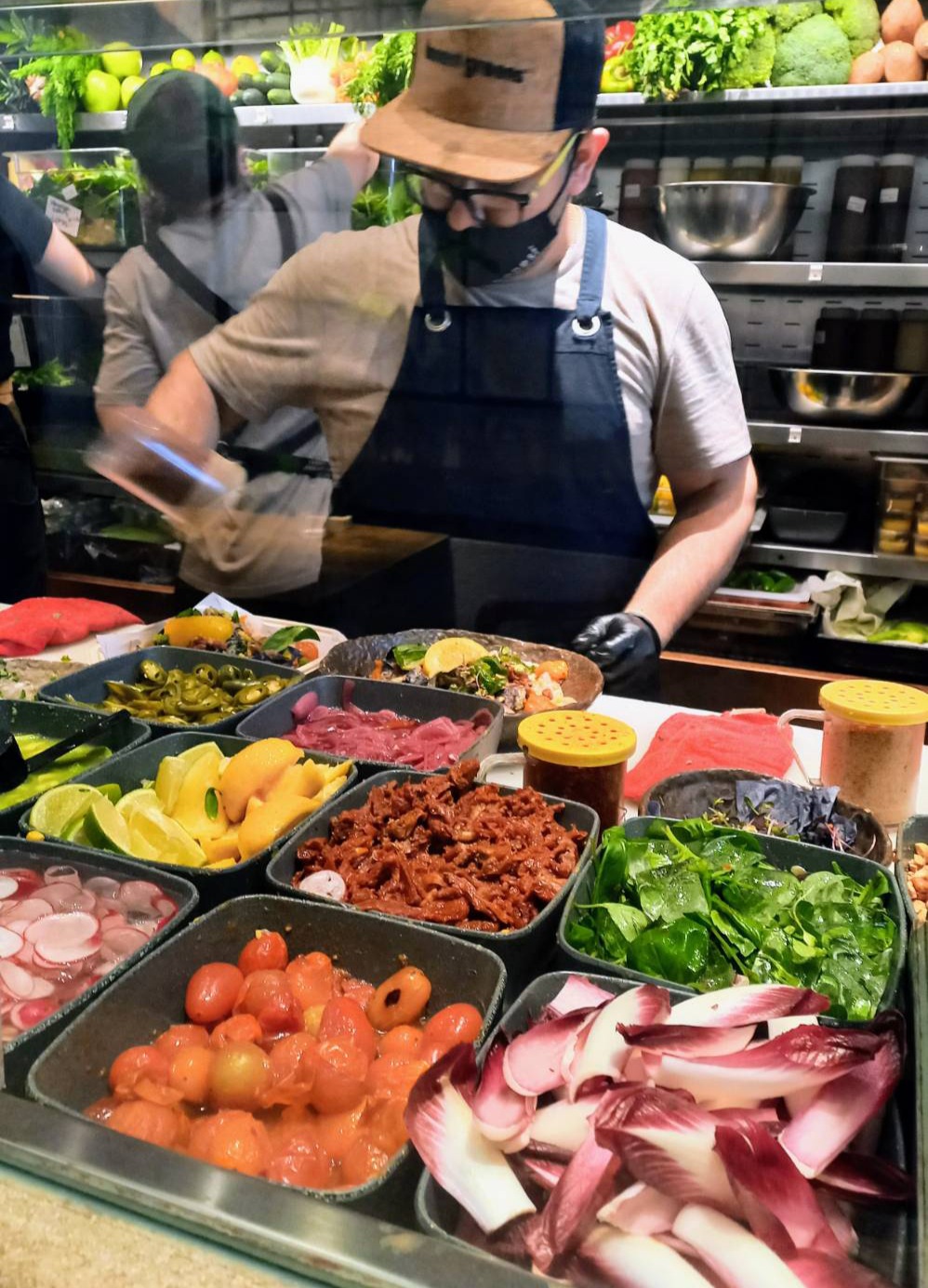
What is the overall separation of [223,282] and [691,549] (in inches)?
55.1

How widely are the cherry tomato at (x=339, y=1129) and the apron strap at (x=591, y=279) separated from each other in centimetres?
190

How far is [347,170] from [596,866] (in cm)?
193

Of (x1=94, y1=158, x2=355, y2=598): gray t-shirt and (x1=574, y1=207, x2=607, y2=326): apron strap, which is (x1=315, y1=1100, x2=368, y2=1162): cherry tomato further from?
(x1=94, y1=158, x2=355, y2=598): gray t-shirt

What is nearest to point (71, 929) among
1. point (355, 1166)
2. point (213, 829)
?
point (213, 829)

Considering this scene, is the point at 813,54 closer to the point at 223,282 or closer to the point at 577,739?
the point at 223,282

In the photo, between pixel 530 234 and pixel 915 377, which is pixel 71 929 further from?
pixel 915 377

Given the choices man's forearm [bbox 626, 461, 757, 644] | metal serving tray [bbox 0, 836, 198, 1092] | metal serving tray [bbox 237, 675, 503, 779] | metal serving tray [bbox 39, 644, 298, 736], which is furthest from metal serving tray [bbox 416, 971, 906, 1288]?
man's forearm [bbox 626, 461, 757, 644]

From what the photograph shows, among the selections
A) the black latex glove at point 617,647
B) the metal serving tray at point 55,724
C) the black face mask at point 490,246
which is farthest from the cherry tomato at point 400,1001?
the black face mask at point 490,246

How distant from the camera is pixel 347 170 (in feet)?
8.24

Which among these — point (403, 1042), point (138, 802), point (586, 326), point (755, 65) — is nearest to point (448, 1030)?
point (403, 1042)

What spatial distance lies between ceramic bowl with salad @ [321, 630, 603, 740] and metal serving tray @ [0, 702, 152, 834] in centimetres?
48

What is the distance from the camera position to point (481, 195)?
7.34ft

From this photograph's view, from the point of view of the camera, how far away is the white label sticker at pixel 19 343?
3080mm

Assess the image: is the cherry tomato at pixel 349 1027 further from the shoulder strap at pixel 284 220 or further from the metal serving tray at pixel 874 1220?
the shoulder strap at pixel 284 220
